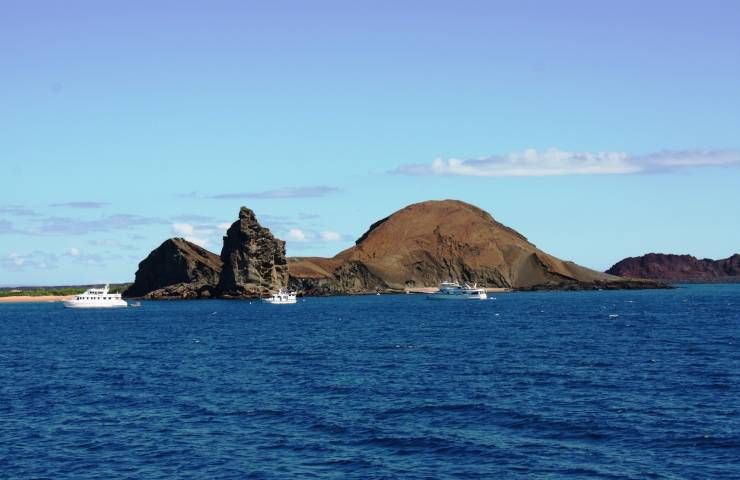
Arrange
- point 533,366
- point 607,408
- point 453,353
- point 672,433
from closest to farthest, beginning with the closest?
Answer: point 672,433, point 607,408, point 533,366, point 453,353

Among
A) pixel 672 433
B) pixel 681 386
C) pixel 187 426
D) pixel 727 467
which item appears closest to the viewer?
pixel 727 467

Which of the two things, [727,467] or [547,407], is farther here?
[547,407]

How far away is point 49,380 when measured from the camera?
75.6 m

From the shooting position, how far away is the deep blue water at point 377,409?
4322 cm

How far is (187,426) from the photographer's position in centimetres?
5291

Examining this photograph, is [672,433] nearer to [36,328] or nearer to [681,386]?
[681,386]

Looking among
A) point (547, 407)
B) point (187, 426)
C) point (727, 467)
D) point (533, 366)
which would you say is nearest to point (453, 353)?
point (533, 366)

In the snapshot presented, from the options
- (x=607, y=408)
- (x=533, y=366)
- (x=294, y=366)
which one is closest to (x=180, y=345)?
(x=294, y=366)

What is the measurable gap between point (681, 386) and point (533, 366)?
16.8 meters

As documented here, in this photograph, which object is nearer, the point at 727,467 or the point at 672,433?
the point at 727,467

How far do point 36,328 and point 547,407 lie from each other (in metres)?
123

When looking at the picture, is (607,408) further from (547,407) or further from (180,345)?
(180,345)

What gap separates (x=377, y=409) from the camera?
189 ft

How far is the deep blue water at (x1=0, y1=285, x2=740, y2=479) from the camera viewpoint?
43.2 metres
